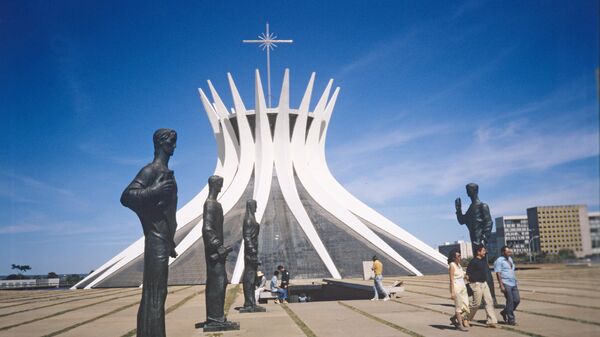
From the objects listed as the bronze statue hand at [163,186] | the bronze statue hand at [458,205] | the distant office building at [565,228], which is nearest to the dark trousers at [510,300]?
the bronze statue hand at [458,205]

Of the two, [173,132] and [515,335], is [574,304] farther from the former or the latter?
[173,132]

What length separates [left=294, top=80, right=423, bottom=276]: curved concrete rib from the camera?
A: 74.0 ft

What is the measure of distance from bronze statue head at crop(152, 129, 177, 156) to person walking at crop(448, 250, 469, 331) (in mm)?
4333

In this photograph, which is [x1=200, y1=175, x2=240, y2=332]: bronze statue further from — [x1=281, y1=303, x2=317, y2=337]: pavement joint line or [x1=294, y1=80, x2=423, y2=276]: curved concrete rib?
[x1=294, y1=80, x2=423, y2=276]: curved concrete rib

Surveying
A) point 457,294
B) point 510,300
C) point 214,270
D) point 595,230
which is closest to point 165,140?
point 214,270

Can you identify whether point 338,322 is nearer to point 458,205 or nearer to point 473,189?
point 458,205

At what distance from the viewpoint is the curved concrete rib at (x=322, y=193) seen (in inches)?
888

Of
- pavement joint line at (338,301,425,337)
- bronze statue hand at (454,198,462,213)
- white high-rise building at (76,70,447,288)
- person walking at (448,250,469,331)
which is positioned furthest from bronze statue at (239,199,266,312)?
white high-rise building at (76,70,447,288)

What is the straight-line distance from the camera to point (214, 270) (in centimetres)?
724

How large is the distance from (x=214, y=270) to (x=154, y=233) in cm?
244

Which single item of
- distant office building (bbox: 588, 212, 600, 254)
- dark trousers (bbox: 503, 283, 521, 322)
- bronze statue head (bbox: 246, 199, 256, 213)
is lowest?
dark trousers (bbox: 503, 283, 521, 322)

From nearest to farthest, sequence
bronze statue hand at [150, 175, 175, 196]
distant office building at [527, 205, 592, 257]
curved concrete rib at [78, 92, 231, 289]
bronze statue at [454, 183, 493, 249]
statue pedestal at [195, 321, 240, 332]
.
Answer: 1. distant office building at [527, 205, 592, 257]
2. bronze statue hand at [150, 175, 175, 196]
3. statue pedestal at [195, 321, 240, 332]
4. bronze statue at [454, 183, 493, 249]
5. curved concrete rib at [78, 92, 231, 289]

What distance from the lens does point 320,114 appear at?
2916 centimetres

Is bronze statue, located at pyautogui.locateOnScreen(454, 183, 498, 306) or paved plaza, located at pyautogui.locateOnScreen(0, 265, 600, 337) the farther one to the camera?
bronze statue, located at pyautogui.locateOnScreen(454, 183, 498, 306)
